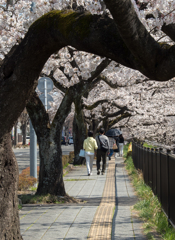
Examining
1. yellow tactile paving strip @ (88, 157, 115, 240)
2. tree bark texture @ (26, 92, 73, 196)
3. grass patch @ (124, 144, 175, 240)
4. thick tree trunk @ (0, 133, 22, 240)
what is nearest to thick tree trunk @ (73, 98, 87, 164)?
tree bark texture @ (26, 92, 73, 196)

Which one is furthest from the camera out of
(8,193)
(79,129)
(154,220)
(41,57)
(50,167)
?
(79,129)

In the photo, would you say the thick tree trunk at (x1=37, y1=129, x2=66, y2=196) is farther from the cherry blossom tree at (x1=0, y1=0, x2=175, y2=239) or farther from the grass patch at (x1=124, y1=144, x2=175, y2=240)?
the cherry blossom tree at (x1=0, y1=0, x2=175, y2=239)

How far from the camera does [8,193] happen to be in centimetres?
437

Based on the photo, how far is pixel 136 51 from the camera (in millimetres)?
3525

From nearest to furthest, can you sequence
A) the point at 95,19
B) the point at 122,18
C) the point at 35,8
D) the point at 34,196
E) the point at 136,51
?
the point at 122,18 < the point at 136,51 < the point at 95,19 < the point at 34,196 < the point at 35,8

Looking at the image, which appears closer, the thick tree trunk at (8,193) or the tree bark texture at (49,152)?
the thick tree trunk at (8,193)

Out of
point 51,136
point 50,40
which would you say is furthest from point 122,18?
point 51,136

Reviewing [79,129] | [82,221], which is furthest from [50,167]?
[79,129]

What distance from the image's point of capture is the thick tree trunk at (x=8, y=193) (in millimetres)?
4279

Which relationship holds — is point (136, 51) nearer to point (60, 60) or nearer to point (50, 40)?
point (50, 40)

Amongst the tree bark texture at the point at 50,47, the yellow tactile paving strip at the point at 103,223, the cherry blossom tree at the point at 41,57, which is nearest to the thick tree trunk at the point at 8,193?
the cherry blossom tree at the point at 41,57

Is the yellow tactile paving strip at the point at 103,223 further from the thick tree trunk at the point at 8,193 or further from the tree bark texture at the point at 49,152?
the thick tree trunk at the point at 8,193

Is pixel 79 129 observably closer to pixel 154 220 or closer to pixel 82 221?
pixel 82 221

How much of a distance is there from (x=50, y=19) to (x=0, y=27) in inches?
248
